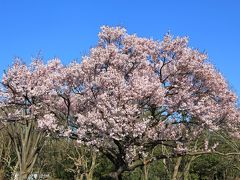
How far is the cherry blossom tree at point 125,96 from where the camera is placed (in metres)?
12.9

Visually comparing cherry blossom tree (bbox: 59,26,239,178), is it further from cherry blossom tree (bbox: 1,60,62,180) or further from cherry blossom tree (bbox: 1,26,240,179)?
cherry blossom tree (bbox: 1,60,62,180)

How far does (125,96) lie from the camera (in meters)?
12.8

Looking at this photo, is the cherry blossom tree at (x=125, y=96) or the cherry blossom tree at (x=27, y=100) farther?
the cherry blossom tree at (x=27, y=100)

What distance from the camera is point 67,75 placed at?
1378cm

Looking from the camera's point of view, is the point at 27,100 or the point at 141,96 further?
the point at 27,100

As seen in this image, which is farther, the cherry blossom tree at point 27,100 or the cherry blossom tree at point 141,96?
the cherry blossom tree at point 27,100

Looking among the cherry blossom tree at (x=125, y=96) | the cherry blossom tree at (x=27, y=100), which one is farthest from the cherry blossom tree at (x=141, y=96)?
the cherry blossom tree at (x=27, y=100)

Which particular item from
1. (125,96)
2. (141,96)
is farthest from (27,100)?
(141,96)

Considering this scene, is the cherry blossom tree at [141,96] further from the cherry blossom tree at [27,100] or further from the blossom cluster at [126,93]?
the cherry blossom tree at [27,100]

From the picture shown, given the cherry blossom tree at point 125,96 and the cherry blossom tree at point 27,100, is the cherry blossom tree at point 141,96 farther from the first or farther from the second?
the cherry blossom tree at point 27,100

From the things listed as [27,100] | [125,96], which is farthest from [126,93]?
[27,100]

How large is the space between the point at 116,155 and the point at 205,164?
17.7m

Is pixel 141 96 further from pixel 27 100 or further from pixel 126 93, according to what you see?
pixel 27 100

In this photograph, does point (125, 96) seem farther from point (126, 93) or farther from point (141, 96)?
point (141, 96)
